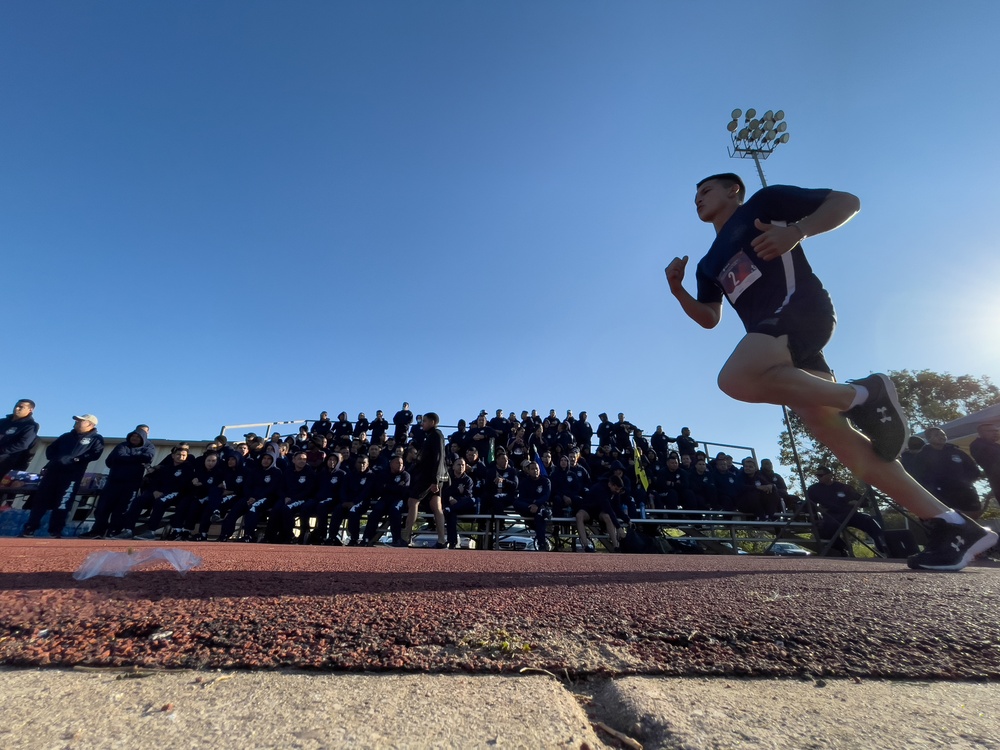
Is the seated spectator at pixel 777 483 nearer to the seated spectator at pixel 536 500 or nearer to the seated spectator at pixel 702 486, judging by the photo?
the seated spectator at pixel 702 486

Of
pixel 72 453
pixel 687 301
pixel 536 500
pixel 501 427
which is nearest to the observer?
pixel 687 301

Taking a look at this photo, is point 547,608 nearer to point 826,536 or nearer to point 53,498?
point 826,536

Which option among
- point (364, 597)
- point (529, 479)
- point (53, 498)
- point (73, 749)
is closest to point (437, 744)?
point (73, 749)

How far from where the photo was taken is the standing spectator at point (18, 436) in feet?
22.0

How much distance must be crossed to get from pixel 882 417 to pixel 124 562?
337 centimetres

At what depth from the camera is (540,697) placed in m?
0.79

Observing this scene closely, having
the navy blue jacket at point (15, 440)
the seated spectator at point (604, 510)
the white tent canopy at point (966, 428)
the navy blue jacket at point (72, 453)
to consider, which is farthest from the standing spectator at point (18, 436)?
the white tent canopy at point (966, 428)

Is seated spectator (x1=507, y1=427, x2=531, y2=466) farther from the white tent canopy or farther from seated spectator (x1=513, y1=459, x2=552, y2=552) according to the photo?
the white tent canopy

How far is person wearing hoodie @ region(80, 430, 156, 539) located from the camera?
7781 mm

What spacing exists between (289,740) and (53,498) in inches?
365

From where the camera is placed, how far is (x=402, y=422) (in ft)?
42.8

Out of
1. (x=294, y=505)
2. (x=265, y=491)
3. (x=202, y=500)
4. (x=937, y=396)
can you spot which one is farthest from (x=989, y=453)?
(x=937, y=396)

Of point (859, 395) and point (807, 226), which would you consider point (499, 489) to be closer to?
point (859, 395)

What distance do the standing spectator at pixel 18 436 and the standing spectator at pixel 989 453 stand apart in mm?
11741
